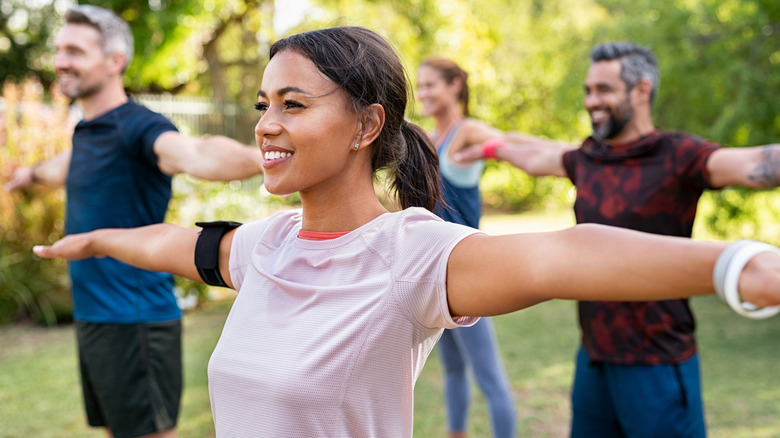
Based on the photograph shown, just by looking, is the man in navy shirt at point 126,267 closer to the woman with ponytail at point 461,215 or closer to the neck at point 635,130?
the woman with ponytail at point 461,215

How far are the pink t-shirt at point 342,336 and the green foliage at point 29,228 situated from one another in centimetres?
672

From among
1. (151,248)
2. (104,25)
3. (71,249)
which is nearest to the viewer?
(151,248)

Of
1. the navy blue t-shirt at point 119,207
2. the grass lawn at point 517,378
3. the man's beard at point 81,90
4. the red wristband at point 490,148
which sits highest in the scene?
the man's beard at point 81,90

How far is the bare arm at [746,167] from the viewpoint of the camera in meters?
3.05

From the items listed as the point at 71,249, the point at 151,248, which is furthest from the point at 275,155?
the point at 71,249

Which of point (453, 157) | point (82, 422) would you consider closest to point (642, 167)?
point (453, 157)

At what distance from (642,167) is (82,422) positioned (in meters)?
Result: 4.12

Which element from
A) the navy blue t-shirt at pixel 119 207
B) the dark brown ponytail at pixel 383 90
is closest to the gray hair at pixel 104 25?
the navy blue t-shirt at pixel 119 207

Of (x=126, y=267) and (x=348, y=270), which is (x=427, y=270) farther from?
(x=126, y=267)

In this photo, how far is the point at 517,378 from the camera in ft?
20.4

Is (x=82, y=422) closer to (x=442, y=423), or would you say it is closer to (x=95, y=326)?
(x=95, y=326)

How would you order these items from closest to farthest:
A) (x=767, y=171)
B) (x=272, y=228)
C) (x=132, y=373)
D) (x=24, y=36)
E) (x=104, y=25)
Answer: (x=272, y=228), (x=767, y=171), (x=132, y=373), (x=104, y=25), (x=24, y=36)

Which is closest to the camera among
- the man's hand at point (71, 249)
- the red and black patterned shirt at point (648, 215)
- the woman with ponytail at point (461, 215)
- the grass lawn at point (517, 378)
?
the man's hand at point (71, 249)

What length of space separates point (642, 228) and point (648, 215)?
0.20 feet
